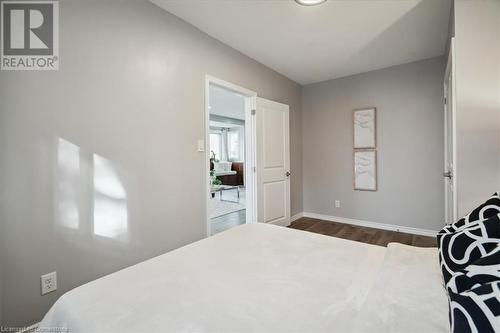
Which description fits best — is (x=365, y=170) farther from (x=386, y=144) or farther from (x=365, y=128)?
(x=365, y=128)

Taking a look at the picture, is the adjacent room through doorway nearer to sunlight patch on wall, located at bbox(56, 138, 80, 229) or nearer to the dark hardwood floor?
the dark hardwood floor

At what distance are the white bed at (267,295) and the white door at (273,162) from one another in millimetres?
2137

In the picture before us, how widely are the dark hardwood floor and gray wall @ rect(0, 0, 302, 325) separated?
2019 millimetres

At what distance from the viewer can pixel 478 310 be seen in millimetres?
609

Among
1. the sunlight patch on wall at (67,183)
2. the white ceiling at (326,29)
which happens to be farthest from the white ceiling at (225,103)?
the sunlight patch on wall at (67,183)

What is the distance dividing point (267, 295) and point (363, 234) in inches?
120

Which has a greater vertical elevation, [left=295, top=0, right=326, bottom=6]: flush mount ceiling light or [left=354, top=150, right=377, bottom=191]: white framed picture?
[left=295, top=0, right=326, bottom=6]: flush mount ceiling light

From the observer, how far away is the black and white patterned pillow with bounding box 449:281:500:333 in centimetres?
59

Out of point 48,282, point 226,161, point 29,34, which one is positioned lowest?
point 48,282

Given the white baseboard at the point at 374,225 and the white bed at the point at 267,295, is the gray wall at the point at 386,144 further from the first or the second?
the white bed at the point at 267,295

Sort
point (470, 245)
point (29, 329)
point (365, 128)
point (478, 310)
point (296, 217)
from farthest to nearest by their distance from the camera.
A: point (296, 217), point (365, 128), point (29, 329), point (470, 245), point (478, 310)

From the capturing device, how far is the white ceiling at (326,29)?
2.16 meters

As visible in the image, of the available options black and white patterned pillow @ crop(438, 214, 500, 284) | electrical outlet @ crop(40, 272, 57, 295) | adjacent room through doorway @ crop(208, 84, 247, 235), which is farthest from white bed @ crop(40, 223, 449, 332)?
adjacent room through doorway @ crop(208, 84, 247, 235)

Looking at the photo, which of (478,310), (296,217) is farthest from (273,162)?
(478,310)
